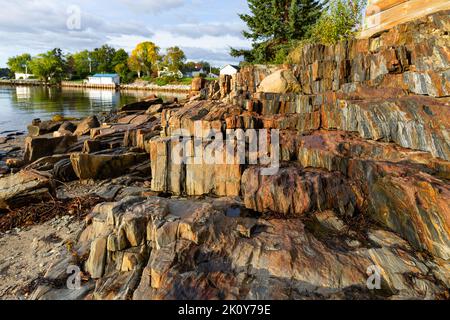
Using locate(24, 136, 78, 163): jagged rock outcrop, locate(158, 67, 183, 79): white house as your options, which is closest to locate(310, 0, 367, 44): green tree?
locate(24, 136, 78, 163): jagged rock outcrop

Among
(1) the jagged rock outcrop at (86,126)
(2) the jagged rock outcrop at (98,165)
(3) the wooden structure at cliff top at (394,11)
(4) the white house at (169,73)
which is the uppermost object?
(4) the white house at (169,73)

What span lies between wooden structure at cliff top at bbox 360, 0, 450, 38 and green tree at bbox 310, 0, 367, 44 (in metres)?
5.28

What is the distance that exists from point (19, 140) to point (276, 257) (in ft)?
78.2

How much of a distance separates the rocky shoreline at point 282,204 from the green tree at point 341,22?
19.8 ft

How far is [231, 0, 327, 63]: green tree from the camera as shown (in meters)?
29.0

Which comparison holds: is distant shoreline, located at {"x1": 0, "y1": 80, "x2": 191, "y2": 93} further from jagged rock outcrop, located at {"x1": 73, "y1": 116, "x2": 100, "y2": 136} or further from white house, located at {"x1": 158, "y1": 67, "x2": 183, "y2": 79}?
jagged rock outcrop, located at {"x1": 73, "y1": 116, "x2": 100, "y2": 136}

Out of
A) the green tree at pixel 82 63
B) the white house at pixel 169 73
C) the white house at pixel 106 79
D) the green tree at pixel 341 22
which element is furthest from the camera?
the green tree at pixel 82 63

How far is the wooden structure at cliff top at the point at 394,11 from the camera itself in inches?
377

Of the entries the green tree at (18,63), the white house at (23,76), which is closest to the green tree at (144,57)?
the white house at (23,76)

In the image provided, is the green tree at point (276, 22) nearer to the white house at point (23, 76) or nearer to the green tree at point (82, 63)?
the green tree at point (82, 63)

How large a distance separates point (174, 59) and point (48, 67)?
2061 inches

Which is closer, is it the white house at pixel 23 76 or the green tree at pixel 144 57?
the green tree at pixel 144 57
